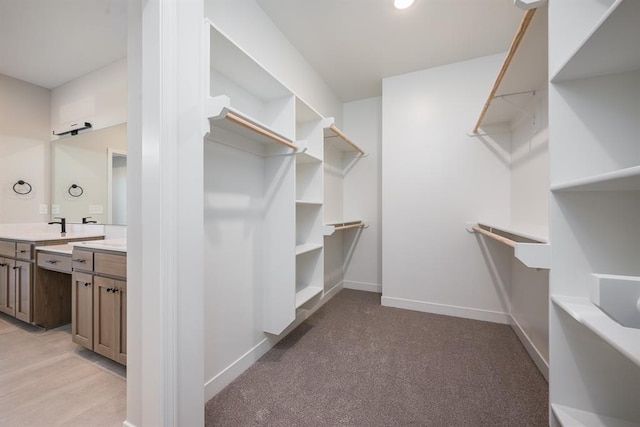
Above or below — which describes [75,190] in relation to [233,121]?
below

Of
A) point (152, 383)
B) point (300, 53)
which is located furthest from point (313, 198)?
point (152, 383)

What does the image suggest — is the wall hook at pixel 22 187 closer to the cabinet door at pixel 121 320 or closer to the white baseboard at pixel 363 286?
the cabinet door at pixel 121 320

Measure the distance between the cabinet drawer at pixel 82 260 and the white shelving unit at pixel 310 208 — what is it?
4.97 ft

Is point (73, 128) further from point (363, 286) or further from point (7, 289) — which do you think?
point (363, 286)

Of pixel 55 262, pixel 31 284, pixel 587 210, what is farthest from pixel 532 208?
pixel 31 284

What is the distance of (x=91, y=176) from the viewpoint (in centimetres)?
294

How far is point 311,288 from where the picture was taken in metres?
2.29

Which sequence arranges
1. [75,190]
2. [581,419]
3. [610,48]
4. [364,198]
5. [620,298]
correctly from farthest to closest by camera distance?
[364,198] < [75,190] < [581,419] < [610,48] < [620,298]

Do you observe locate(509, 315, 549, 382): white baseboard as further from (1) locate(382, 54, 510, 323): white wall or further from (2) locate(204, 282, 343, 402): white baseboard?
(2) locate(204, 282, 343, 402): white baseboard

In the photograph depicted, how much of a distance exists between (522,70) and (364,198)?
2171 millimetres

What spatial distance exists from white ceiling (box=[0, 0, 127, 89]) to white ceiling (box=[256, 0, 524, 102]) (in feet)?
4.41

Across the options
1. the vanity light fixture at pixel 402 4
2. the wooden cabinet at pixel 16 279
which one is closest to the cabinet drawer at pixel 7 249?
the wooden cabinet at pixel 16 279

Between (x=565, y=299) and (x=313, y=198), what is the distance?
1715 millimetres

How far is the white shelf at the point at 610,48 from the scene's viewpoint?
0.67 meters
